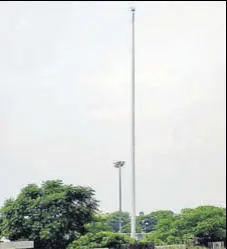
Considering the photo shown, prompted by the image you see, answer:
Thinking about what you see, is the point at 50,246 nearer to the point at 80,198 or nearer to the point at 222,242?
the point at 80,198

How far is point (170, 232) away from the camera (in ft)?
81.5

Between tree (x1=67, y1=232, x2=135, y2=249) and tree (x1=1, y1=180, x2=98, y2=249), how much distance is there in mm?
1178

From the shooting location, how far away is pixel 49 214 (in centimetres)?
1981

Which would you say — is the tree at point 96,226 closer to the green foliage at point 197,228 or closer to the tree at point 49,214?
the tree at point 49,214

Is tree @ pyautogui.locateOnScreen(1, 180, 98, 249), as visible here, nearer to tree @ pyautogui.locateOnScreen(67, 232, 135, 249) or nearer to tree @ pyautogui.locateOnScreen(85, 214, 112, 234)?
tree @ pyautogui.locateOnScreen(85, 214, 112, 234)

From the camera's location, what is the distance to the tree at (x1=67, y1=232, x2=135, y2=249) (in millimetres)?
18234

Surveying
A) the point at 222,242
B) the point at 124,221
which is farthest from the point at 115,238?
the point at 124,221

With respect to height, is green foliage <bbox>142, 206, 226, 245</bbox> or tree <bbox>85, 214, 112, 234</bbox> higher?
tree <bbox>85, 214, 112, 234</bbox>

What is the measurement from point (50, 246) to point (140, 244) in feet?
12.2

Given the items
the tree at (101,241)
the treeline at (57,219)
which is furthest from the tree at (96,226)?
the tree at (101,241)

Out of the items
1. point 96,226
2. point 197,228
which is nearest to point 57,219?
point 96,226

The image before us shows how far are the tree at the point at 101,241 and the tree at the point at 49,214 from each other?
3.87ft

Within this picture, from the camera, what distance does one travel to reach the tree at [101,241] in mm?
18234

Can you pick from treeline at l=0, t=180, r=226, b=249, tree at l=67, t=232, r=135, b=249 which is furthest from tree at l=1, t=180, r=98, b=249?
tree at l=67, t=232, r=135, b=249
